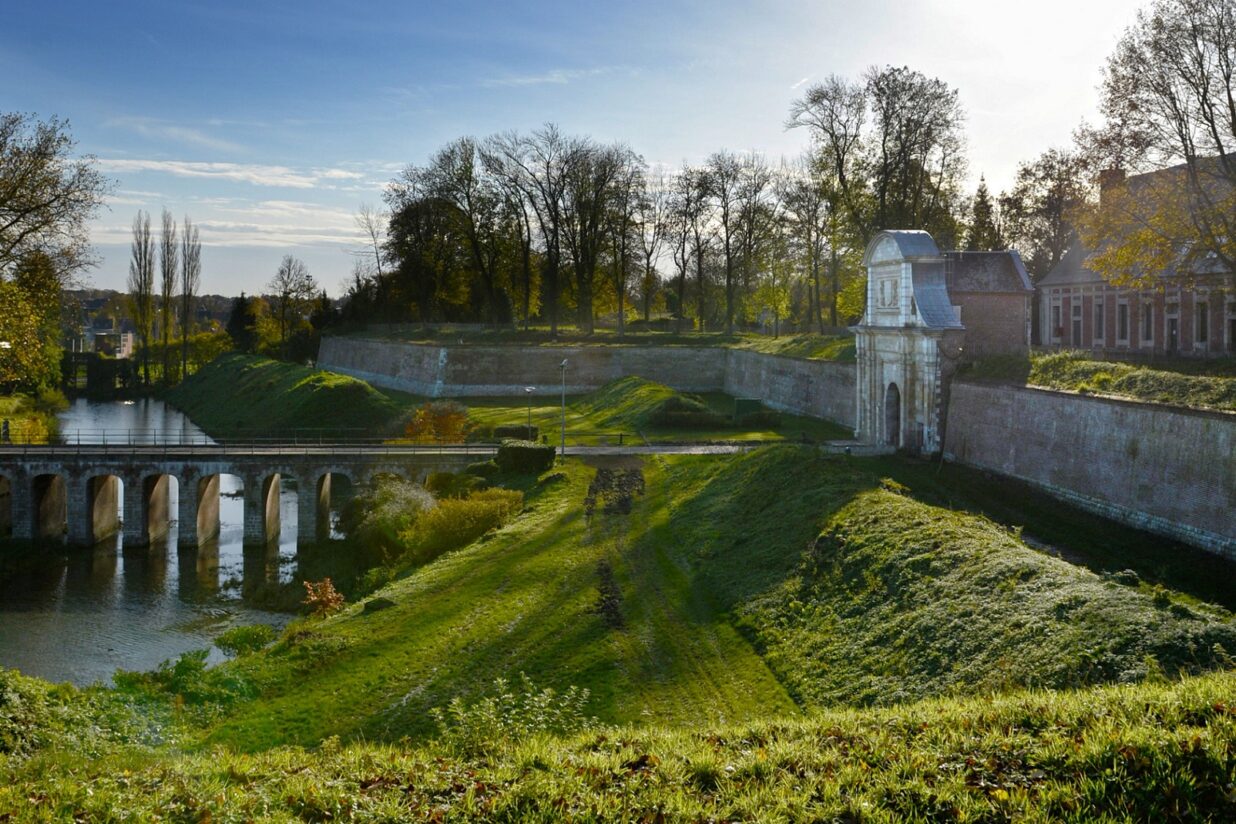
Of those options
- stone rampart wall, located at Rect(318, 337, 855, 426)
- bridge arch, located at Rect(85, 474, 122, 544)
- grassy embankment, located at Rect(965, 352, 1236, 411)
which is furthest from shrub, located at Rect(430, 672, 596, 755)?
stone rampart wall, located at Rect(318, 337, 855, 426)

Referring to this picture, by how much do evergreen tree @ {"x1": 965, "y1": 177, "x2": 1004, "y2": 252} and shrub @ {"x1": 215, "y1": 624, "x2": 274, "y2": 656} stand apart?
38.5 m

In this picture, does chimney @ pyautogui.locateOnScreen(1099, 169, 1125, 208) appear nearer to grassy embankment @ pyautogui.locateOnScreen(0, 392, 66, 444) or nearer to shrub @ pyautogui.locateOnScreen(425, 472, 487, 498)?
shrub @ pyautogui.locateOnScreen(425, 472, 487, 498)

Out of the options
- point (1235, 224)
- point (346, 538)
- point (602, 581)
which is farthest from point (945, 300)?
point (346, 538)

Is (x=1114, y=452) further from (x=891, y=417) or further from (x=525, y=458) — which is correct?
(x=525, y=458)

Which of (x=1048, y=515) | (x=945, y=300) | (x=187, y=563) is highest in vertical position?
(x=945, y=300)

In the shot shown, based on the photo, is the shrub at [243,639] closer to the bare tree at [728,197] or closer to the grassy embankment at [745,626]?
the grassy embankment at [745,626]

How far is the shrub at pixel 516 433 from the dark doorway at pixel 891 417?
1189 centimetres

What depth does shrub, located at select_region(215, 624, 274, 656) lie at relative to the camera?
2282cm

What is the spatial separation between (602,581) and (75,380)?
215ft

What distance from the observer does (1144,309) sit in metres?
37.4

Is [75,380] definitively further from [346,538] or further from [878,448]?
[878,448]

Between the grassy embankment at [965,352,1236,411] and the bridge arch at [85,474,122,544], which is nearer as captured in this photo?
the grassy embankment at [965,352,1236,411]

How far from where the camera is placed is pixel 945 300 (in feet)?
99.9

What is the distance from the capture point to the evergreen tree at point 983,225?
168 feet
